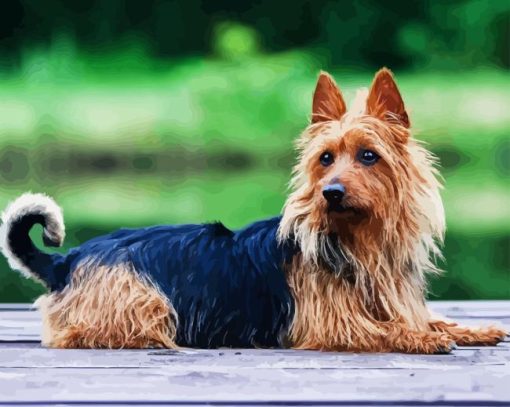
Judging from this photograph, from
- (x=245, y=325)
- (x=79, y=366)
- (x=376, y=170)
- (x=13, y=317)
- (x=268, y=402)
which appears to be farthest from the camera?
(x=13, y=317)

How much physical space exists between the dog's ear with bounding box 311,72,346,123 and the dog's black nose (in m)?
0.37

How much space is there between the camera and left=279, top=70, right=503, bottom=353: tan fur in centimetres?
258

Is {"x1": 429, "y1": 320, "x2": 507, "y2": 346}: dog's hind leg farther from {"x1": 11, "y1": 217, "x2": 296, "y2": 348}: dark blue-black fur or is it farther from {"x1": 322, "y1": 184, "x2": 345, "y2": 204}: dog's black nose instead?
{"x1": 322, "y1": 184, "x2": 345, "y2": 204}: dog's black nose

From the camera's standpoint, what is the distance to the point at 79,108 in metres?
4.12

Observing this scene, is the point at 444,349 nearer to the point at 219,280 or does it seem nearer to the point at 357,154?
the point at 357,154

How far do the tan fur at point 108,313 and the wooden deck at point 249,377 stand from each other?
0.27 feet

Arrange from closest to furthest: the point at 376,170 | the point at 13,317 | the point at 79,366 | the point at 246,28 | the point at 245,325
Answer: the point at 79,366, the point at 376,170, the point at 245,325, the point at 13,317, the point at 246,28

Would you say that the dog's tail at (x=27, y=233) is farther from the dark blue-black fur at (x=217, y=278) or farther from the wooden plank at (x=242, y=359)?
the wooden plank at (x=242, y=359)

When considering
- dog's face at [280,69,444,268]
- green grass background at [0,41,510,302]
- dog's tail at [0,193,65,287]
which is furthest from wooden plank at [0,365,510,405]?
green grass background at [0,41,510,302]

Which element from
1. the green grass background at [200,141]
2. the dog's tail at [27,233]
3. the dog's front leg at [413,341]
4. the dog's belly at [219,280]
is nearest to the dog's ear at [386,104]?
the dog's belly at [219,280]

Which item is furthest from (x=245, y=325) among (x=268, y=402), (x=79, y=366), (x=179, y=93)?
(x=179, y=93)

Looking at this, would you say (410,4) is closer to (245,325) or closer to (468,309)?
(468,309)

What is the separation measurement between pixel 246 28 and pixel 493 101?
4.08ft

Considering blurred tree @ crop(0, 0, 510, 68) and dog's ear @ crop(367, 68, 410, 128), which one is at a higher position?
blurred tree @ crop(0, 0, 510, 68)
